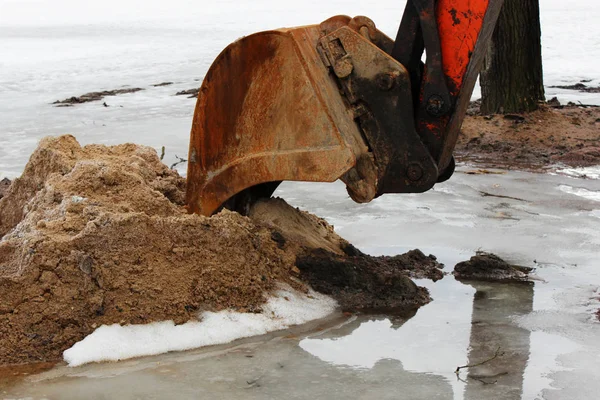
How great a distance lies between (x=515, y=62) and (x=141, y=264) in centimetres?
581

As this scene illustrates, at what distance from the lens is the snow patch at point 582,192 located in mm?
5800

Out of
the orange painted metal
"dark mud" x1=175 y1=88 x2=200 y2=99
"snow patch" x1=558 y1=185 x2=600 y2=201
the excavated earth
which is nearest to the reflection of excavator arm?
the orange painted metal

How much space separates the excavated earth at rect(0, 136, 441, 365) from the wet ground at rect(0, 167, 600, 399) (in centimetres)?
23

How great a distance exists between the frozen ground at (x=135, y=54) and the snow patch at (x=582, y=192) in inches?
125

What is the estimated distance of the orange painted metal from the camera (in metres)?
3.62

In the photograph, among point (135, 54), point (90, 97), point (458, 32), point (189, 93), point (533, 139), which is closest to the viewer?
point (458, 32)

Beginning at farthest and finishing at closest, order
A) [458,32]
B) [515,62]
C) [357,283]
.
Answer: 1. [515,62]
2. [357,283]
3. [458,32]

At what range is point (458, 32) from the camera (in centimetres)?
366

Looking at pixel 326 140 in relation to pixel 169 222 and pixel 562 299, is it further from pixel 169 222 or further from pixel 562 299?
pixel 562 299

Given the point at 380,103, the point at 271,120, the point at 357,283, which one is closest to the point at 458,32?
the point at 380,103

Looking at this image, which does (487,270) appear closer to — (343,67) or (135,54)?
(343,67)

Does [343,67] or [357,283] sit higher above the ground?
[343,67]

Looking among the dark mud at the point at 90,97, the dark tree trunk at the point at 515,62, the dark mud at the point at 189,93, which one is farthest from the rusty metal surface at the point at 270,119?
the dark mud at the point at 189,93

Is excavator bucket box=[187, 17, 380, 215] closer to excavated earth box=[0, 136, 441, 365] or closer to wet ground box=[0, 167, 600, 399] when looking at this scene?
excavated earth box=[0, 136, 441, 365]
